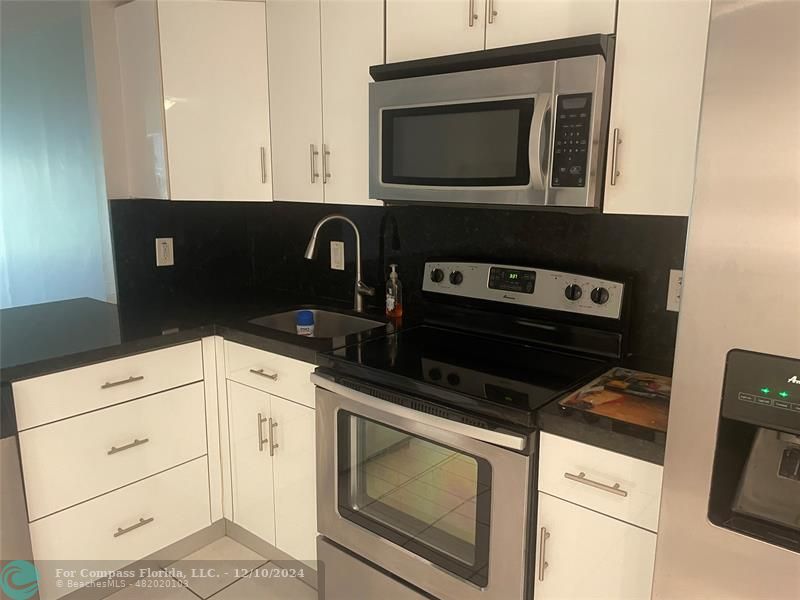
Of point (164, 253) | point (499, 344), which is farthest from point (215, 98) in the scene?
point (499, 344)

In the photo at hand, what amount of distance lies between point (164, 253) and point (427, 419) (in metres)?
1.53

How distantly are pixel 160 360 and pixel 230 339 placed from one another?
0.24 meters

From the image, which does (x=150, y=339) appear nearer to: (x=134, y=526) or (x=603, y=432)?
(x=134, y=526)

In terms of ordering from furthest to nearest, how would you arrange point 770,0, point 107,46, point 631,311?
point 107,46
point 631,311
point 770,0

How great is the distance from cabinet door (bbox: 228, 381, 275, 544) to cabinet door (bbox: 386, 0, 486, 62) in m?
1.20

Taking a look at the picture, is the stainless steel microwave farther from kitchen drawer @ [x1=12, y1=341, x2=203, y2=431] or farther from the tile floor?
the tile floor

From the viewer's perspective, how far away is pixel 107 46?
88.3 inches

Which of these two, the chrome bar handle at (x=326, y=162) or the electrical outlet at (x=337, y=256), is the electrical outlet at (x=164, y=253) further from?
the chrome bar handle at (x=326, y=162)

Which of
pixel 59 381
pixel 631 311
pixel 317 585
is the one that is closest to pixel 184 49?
pixel 59 381

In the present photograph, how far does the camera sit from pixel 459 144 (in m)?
1.66

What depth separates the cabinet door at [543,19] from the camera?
1.45 m

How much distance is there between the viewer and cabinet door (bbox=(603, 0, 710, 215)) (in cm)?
134

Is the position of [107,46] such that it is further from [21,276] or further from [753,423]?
[753,423]

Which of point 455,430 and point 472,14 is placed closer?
point 455,430
